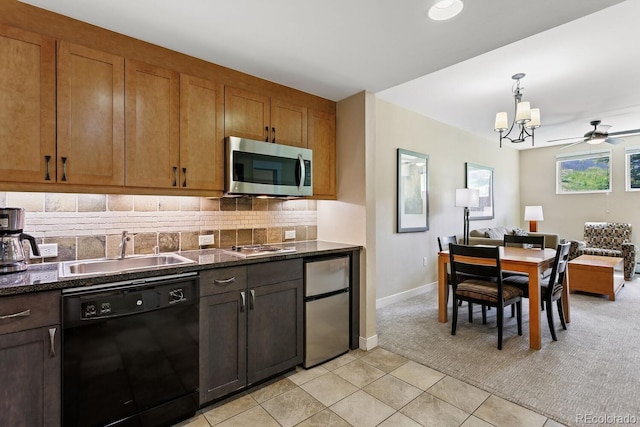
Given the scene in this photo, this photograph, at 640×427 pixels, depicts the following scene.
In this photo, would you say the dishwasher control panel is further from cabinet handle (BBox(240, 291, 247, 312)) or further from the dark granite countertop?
cabinet handle (BBox(240, 291, 247, 312))

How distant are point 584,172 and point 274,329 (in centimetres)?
747

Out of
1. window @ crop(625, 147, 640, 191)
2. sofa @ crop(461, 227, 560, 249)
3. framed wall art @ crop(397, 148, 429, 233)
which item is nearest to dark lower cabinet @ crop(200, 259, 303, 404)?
framed wall art @ crop(397, 148, 429, 233)

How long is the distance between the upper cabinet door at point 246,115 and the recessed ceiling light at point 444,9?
139 cm

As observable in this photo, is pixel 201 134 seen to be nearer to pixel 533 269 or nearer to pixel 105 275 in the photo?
pixel 105 275

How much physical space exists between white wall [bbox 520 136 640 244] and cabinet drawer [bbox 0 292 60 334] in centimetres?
841

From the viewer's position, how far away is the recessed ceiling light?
165cm

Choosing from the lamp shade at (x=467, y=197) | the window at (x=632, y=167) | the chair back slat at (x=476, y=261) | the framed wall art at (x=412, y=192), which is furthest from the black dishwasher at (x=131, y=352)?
the window at (x=632, y=167)

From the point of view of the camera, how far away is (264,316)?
2.26m

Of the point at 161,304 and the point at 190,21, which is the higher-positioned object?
the point at 190,21

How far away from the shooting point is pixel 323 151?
3.01m

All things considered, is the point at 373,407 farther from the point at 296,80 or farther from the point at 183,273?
the point at 296,80

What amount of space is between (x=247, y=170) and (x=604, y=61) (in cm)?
Result: 349

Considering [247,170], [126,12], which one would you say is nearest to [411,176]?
A: [247,170]

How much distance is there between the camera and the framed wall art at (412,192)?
4.24 m
